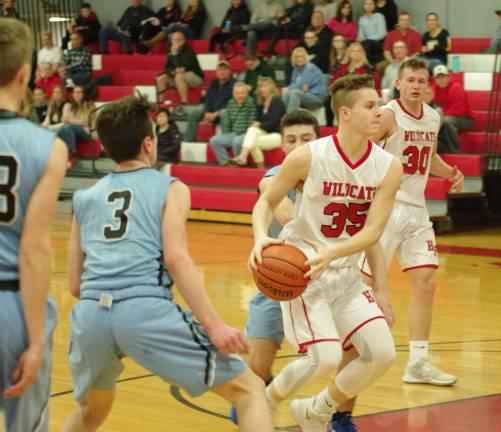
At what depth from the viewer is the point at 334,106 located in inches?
196

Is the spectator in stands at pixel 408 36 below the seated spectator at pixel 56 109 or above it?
above

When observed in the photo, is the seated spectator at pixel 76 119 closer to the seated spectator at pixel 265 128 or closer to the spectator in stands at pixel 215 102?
the spectator in stands at pixel 215 102

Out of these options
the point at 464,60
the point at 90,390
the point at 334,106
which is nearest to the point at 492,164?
the point at 464,60

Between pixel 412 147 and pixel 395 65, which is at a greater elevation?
pixel 412 147

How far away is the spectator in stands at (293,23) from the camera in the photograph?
55.7ft

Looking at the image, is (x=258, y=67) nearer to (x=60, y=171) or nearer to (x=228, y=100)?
(x=228, y=100)

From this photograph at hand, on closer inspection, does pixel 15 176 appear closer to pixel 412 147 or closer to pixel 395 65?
pixel 412 147

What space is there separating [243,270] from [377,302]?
18.4ft

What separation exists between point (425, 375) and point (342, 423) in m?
1.32

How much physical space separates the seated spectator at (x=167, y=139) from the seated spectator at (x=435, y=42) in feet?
12.8

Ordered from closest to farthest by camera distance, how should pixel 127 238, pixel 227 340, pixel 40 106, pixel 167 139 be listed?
pixel 227 340 → pixel 127 238 → pixel 167 139 → pixel 40 106

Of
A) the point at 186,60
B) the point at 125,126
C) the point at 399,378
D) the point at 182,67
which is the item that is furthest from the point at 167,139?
the point at 125,126

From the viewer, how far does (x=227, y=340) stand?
11.8 ft

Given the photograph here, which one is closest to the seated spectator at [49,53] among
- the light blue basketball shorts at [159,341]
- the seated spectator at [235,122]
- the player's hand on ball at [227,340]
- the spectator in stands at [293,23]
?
the spectator in stands at [293,23]
